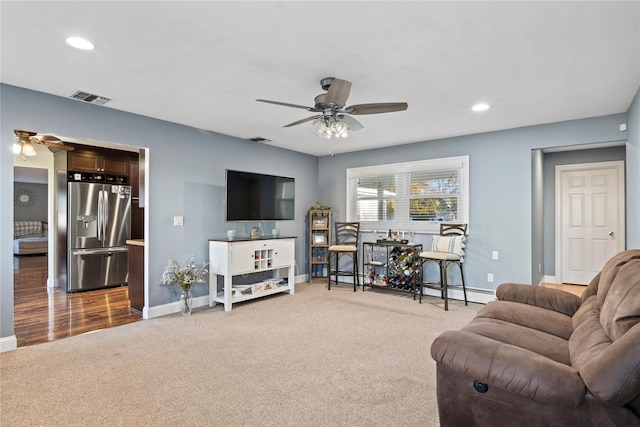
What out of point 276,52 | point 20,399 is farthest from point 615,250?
point 20,399

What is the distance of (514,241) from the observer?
4.61m

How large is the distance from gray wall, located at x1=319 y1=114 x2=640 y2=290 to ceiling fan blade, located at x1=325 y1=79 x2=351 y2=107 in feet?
9.68

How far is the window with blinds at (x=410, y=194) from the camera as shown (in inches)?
201

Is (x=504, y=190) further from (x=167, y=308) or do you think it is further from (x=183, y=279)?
(x=167, y=308)

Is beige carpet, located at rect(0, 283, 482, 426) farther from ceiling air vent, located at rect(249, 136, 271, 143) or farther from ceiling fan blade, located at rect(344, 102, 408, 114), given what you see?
ceiling air vent, located at rect(249, 136, 271, 143)

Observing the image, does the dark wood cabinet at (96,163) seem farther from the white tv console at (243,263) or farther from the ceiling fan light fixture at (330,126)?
the ceiling fan light fixture at (330,126)

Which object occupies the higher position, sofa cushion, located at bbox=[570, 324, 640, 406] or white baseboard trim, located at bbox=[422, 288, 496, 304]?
sofa cushion, located at bbox=[570, 324, 640, 406]

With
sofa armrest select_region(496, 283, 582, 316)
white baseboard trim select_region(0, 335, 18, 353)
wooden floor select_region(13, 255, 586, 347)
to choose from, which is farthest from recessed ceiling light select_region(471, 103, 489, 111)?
white baseboard trim select_region(0, 335, 18, 353)

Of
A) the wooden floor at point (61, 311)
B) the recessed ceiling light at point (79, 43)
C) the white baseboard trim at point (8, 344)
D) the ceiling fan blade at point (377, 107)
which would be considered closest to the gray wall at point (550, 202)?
the wooden floor at point (61, 311)

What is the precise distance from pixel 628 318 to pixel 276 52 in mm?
2478

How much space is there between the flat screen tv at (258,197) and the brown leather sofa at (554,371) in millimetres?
3409

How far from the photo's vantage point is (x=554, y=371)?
4.80 feet

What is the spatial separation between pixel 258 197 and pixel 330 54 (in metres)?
2.85

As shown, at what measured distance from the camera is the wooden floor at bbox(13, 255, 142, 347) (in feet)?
11.8
